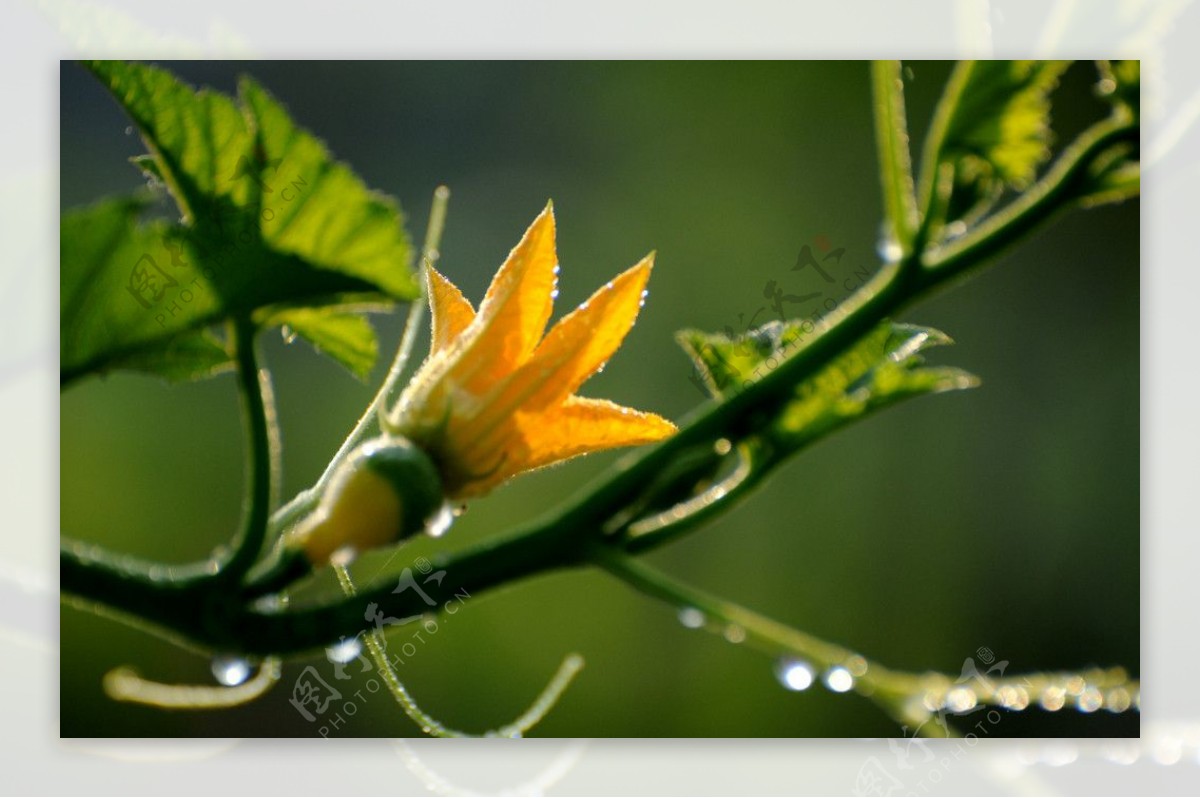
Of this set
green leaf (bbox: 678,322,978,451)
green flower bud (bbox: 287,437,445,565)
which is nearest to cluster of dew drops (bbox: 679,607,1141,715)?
green leaf (bbox: 678,322,978,451)

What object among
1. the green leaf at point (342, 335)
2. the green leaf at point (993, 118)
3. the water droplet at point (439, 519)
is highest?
the green leaf at point (993, 118)

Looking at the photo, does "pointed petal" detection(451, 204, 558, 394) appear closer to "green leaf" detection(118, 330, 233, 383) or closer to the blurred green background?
"green leaf" detection(118, 330, 233, 383)

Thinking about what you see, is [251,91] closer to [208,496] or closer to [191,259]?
[191,259]

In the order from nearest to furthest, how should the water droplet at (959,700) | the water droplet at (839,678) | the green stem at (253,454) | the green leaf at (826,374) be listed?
the green stem at (253,454)
the green leaf at (826,374)
the water droplet at (839,678)
the water droplet at (959,700)

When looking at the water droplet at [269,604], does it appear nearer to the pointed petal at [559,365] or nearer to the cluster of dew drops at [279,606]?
the cluster of dew drops at [279,606]

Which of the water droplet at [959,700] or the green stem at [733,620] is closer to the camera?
the green stem at [733,620]

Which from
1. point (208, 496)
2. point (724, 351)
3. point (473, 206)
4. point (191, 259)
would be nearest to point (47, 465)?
point (208, 496)

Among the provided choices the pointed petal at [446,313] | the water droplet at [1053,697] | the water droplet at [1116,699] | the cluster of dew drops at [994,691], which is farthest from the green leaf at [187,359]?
the water droplet at [1116,699]
